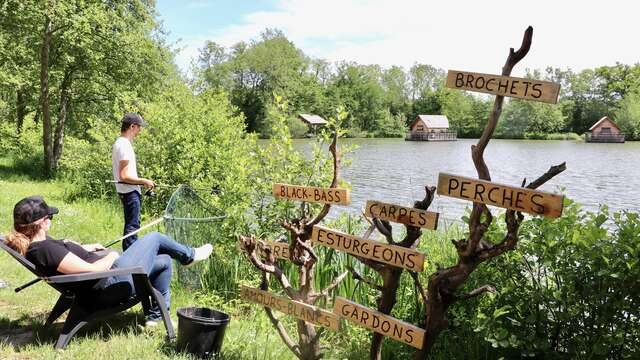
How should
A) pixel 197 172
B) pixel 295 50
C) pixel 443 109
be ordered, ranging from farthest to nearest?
pixel 443 109
pixel 295 50
pixel 197 172

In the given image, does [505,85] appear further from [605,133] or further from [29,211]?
[605,133]

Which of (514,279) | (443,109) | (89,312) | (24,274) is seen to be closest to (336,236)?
(514,279)

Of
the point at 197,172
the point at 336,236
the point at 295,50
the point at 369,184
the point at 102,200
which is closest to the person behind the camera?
the point at 336,236

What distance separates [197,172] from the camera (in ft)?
31.1

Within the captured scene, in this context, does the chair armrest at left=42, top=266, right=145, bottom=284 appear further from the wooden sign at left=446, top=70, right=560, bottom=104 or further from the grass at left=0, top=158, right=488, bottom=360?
the wooden sign at left=446, top=70, right=560, bottom=104

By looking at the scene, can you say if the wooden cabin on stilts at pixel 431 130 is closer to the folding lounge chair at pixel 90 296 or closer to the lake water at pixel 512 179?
the lake water at pixel 512 179

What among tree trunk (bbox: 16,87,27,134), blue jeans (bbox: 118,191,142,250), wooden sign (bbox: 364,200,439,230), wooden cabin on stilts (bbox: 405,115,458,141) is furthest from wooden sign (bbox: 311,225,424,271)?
wooden cabin on stilts (bbox: 405,115,458,141)

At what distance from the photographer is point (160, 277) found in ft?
13.9

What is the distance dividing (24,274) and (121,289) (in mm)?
2426

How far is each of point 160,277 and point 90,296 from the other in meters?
0.56

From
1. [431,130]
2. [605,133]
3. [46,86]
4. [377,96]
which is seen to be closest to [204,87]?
[46,86]

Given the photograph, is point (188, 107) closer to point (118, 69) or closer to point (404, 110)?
point (118, 69)

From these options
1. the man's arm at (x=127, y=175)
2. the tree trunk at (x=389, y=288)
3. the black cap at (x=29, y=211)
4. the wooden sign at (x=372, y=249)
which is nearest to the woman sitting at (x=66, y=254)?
the black cap at (x=29, y=211)

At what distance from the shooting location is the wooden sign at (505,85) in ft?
7.87
